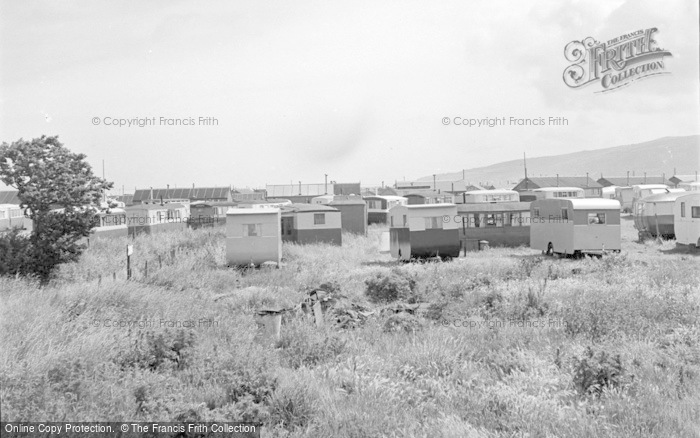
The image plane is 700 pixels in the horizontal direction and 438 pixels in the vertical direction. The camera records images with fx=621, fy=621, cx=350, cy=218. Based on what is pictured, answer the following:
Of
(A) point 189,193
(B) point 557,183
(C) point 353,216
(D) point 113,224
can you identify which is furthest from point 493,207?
(A) point 189,193

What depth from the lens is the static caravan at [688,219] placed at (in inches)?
1034

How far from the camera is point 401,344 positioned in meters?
10.0

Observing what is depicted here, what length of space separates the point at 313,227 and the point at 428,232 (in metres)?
7.93

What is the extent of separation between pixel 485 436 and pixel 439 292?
414 inches

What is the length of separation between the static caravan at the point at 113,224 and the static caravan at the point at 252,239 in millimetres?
9471

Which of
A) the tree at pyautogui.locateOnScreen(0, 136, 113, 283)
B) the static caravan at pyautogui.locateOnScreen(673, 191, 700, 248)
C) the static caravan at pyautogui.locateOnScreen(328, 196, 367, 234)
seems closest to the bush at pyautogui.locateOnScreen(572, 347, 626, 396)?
the tree at pyautogui.locateOnScreen(0, 136, 113, 283)

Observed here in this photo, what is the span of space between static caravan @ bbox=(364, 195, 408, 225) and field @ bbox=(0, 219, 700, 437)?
32317 mm

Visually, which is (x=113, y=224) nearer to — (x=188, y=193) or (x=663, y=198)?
(x=663, y=198)

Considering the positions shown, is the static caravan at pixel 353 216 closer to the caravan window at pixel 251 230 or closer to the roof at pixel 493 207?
the roof at pixel 493 207

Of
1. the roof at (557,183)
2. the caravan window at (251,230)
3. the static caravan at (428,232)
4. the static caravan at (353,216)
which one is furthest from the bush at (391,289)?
the roof at (557,183)

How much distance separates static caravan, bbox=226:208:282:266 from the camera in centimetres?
2372

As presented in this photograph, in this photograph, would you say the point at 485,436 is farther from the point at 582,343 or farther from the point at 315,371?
the point at 582,343

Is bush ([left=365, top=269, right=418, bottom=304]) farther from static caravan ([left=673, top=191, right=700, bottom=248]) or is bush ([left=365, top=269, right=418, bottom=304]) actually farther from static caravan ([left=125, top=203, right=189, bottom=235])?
static caravan ([left=125, top=203, right=189, bottom=235])

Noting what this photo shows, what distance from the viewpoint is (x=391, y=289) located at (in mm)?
16812
